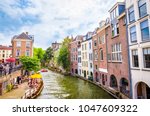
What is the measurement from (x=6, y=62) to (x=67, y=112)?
1.71 meters

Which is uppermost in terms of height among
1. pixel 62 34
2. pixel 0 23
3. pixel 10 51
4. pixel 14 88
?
pixel 0 23

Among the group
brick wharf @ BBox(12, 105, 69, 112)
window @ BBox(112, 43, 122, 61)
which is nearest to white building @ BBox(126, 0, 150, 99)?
window @ BBox(112, 43, 122, 61)

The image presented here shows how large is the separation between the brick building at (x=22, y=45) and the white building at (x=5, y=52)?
3.5 inches

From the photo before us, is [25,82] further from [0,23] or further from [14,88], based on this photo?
[0,23]

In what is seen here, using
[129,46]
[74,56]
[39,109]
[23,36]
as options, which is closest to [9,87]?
[39,109]

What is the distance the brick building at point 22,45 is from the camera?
276cm

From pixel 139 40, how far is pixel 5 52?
282 centimetres

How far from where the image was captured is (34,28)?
2.78 metres

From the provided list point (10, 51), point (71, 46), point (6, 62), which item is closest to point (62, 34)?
point (10, 51)

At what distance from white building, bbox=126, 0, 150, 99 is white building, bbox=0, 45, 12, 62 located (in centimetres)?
269

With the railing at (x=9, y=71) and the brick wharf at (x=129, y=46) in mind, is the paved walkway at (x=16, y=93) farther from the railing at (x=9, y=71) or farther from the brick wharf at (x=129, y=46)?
the brick wharf at (x=129, y=46)

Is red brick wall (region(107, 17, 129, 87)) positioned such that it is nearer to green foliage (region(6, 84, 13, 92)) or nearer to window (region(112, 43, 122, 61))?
window (region(112, 43, 122, 61))

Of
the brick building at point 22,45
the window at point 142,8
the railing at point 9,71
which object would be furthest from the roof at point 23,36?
the window at point 142,8

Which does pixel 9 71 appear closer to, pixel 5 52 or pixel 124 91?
pixel 5 52
